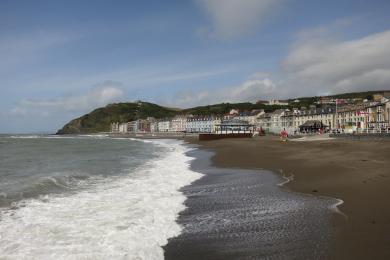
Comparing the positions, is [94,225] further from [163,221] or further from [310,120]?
[310,120]

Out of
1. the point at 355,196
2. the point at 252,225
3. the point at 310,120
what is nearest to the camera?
the point at 252,225

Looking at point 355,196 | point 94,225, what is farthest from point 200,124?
point 94,225

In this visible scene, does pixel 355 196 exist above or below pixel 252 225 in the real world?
above

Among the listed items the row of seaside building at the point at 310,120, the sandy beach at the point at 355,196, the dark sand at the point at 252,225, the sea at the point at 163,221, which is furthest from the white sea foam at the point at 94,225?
the row of seaside building at the point at 310,120

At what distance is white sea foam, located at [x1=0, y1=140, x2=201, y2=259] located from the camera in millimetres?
7148

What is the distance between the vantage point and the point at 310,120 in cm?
10206

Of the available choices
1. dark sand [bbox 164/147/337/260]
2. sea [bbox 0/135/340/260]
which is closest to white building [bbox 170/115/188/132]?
sea [bbox 0/135/340/260]

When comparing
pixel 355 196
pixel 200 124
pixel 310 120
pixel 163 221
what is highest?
pixel 200 124

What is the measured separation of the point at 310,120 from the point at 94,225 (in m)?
98.2

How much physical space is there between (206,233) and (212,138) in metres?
71.7

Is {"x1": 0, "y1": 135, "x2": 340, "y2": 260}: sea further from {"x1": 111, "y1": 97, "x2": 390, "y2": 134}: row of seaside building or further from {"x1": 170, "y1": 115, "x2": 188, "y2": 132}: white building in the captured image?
{"x1": 170, "y1": 115, "x2": 188, "y2": 132}: white building

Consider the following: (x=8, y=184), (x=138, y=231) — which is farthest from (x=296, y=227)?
(x=8, y=184)

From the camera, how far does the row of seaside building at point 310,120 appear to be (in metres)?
74.6

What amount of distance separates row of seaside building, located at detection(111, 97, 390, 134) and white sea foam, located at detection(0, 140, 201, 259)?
1577 inches
